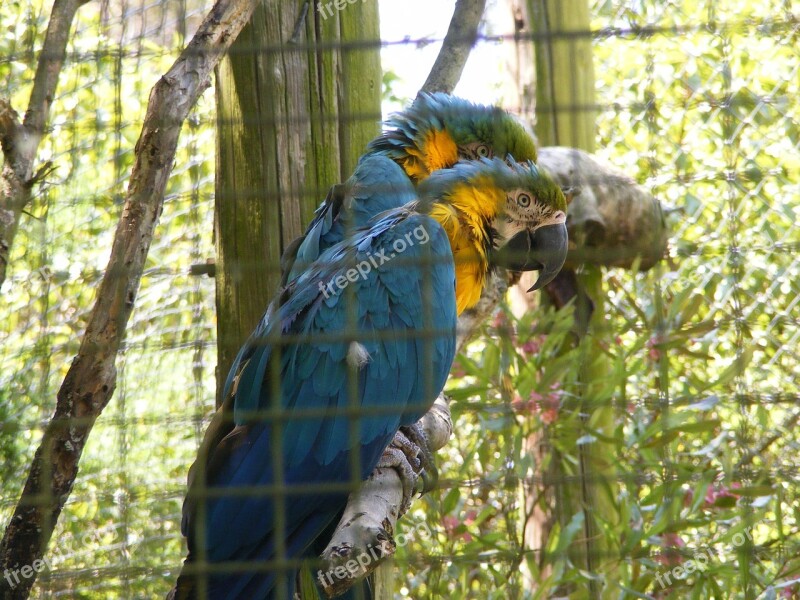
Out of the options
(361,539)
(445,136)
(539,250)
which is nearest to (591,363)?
(539,250)

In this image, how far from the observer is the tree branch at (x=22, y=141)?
4.25 ft

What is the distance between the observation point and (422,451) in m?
1.50

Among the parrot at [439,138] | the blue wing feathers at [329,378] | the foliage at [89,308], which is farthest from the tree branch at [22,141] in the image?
the parrot at [439,138]

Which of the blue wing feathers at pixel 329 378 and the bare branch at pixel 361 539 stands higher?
the blue wing feathers at pixel 329 378

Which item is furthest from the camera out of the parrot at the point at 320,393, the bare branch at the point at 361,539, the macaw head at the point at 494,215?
the macaw head at the point at 494,215

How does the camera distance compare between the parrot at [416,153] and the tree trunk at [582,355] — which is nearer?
the parrot at [416,153]

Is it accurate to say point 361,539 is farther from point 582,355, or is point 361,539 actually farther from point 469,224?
point 582,355

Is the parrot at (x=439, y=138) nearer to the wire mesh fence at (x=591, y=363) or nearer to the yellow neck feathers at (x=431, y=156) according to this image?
the yellow neck feathers at (x=431, y=156)

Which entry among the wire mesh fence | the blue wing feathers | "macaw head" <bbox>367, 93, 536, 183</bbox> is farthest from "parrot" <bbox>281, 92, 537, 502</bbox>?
the wire mesh fence

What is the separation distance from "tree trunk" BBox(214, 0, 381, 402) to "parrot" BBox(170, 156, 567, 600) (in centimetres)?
18

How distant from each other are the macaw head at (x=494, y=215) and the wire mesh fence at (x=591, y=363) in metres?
0.16

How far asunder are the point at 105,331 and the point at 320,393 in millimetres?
356

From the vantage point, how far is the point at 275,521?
1.25m

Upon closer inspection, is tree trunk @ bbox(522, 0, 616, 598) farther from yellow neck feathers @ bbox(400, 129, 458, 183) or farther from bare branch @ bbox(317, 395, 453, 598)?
bare branch @ bbox(317, 395, 453, 598)
